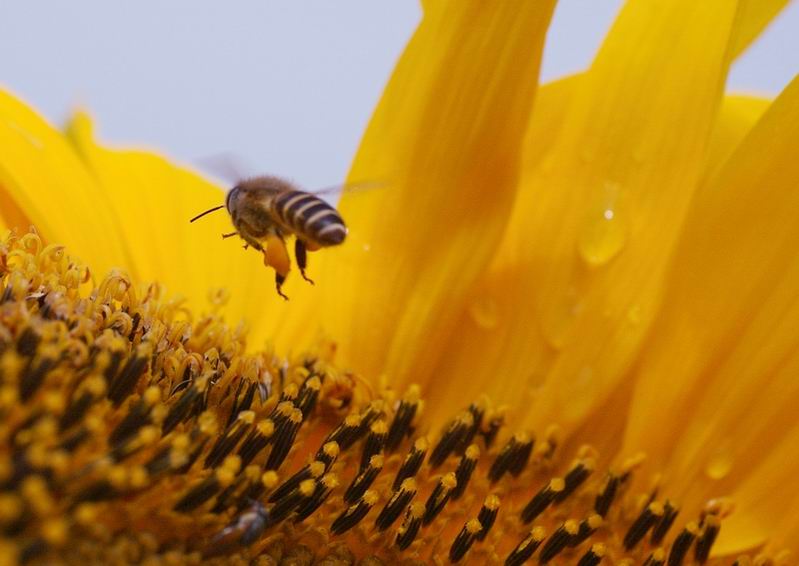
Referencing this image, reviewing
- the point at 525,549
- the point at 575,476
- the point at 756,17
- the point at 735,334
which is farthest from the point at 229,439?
the point at 756,17

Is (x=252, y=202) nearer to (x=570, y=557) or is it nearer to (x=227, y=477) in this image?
(x=227, y=477)

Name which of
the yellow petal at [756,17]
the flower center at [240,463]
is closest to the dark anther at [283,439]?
the flower center at [240,463]

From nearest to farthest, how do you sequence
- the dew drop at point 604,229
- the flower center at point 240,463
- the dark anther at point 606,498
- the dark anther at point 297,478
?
1. the flower center at point 240,463
2. the dark anther at point 297,478
3. the dark anther at point 606,498
4. the dew drop at point 604,229

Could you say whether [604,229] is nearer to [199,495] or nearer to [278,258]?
[278,258]

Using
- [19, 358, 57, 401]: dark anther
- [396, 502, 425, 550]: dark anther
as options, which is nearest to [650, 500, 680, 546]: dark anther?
[396, 502, 425, 550]: dark anther

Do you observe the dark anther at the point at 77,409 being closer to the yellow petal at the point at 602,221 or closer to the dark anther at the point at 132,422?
the dark anther at the point at 132,422

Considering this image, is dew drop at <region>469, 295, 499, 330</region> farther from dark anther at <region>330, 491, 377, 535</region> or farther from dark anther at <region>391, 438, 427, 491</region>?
dark anther at <region>330, 491, 377, 535</region>
